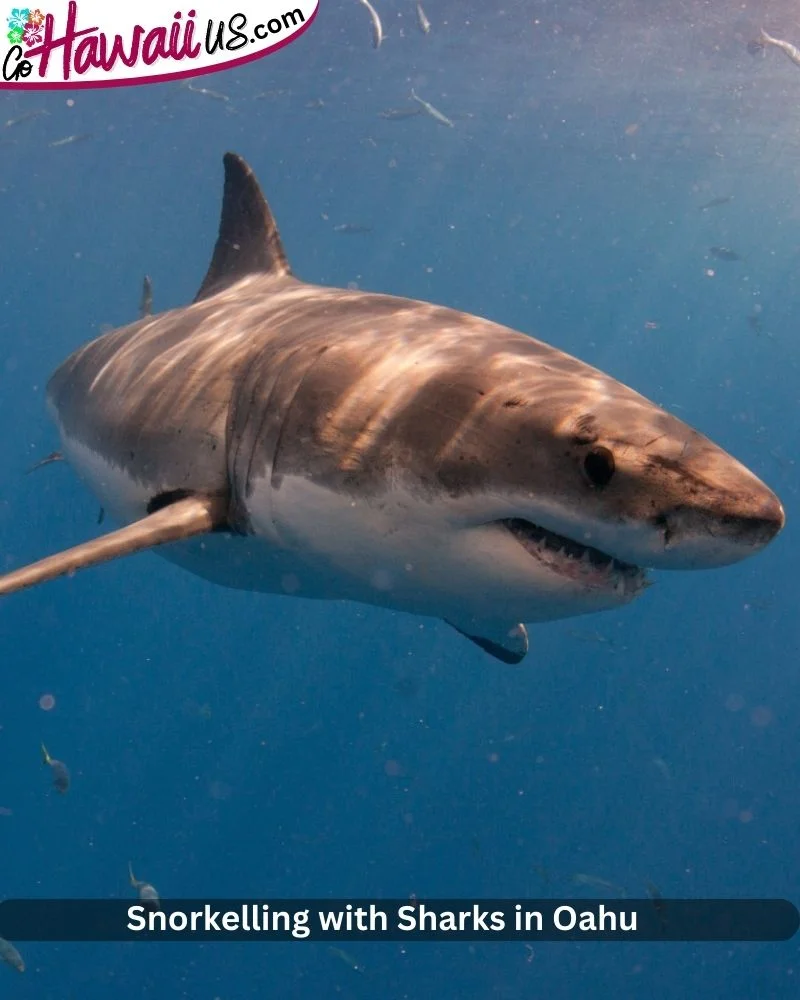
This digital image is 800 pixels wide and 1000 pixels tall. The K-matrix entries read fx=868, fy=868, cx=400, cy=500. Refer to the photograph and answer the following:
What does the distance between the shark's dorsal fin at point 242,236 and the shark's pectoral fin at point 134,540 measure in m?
3.40

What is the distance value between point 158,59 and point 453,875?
19906 millimetres

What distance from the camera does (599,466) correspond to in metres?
2.45

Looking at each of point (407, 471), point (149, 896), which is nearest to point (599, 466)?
→ point (407, 471)

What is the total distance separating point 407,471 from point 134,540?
1287mm

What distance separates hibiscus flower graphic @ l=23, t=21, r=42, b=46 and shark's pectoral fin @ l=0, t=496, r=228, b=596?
48.8 feet

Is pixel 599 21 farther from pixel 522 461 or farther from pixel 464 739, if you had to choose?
pixel 522 461

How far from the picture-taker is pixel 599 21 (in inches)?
982

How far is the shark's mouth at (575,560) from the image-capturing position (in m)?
2.74

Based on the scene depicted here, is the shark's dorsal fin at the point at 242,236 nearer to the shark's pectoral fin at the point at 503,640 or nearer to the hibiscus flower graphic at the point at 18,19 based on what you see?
the shark's pectoral fin at the point at 503,640
